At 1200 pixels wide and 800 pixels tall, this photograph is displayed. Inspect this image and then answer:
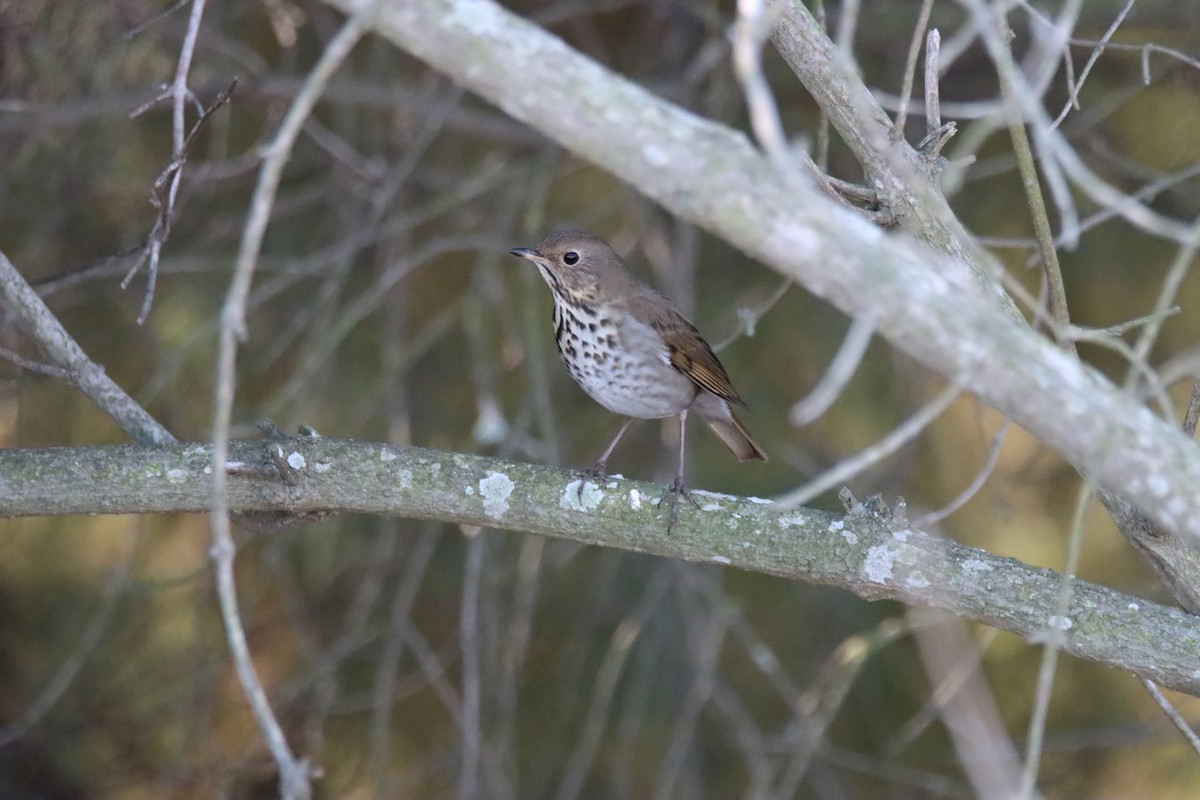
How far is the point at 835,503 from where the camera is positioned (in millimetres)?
5090

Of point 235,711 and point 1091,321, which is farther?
point 235,711

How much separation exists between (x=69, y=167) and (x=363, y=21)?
347 centimetres

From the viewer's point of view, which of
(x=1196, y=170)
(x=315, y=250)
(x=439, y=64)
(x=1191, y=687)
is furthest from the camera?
(x=315, y=250)

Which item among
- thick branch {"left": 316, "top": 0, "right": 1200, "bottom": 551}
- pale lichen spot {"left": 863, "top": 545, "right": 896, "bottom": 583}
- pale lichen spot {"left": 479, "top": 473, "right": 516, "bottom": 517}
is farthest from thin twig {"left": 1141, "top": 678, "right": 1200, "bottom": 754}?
pale lichen spot {"left": 479, "top": 473, "right": 516, "bottom": 517}

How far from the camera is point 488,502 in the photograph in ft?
9.59

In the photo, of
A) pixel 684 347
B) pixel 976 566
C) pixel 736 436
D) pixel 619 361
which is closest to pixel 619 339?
pixel 619 361

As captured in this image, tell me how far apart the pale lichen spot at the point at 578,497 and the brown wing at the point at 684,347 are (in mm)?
1309

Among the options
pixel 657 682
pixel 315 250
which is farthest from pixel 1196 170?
pixel 315 250

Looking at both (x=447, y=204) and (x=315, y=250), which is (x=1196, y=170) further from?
(x=315, y=250)

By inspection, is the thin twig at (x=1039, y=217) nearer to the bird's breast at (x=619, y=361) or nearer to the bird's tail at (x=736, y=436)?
the bird's breast at (x=619, y=361)

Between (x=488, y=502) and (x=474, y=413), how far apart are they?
245 cm

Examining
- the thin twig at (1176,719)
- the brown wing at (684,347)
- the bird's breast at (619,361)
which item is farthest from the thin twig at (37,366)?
the thin twig at (1176,719)

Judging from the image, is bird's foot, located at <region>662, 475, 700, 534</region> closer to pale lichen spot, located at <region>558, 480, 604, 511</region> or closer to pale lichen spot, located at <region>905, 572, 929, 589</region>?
pale lichen spot, located at <region>558, 480, 604, 511</region>

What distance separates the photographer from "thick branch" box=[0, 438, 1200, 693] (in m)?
2.79
